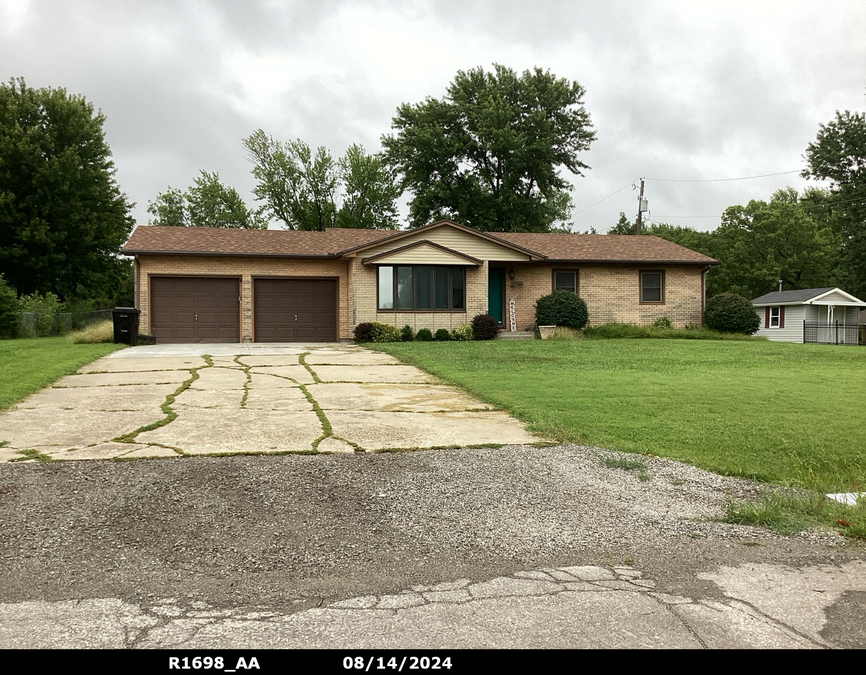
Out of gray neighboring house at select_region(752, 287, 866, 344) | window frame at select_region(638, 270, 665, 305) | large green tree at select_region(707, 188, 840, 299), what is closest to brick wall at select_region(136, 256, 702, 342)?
window frame at select_region(638, 270, 665, 305)

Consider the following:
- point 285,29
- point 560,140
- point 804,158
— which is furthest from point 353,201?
point 804,158

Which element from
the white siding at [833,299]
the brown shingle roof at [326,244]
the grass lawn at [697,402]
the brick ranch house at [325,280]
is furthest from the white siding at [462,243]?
the white siding at [833,299]

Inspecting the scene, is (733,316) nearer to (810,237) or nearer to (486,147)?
(486,147)

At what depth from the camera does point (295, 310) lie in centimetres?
2241

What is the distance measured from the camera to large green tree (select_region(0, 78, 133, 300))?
3153 centimetres

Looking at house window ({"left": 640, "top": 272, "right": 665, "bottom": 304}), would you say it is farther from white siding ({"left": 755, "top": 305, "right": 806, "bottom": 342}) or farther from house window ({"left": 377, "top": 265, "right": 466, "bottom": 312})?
white siding ({"left": 755, "top": 305, "right": 806, "bottom": 342})

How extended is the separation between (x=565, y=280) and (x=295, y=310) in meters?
10.5

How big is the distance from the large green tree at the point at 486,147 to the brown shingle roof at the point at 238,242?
14.4 m

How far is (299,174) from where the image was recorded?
43.3m

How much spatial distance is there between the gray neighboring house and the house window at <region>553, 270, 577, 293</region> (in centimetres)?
1784

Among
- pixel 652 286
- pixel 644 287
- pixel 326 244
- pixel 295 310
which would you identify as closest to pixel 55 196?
pixel 326 244

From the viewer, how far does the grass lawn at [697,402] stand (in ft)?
18.5

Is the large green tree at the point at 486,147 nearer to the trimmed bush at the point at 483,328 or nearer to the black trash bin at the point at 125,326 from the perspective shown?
the trimmed bush at the point at 483,328
